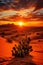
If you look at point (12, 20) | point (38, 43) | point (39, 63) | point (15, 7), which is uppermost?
point (15, 7)

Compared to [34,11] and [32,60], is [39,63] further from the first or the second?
[34,11]

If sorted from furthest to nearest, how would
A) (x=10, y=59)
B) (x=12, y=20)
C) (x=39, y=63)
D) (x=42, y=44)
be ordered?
(x=12, y=20) → (x=42, y=44) → (x=10, y=59) → (x=39, y=63)

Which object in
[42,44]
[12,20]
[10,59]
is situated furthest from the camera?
[12,20]

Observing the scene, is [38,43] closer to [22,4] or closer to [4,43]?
[4,43]

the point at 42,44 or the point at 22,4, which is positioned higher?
the point at 22,4

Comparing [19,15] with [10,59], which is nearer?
[10,59]

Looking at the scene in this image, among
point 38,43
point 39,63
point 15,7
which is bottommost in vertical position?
point 39,63

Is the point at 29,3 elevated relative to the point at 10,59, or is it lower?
elevated

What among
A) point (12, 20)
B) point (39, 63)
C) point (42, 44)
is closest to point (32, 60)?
point (39, 63)

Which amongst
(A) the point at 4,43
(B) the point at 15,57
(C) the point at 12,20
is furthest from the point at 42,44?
(C) the point at 12,20
